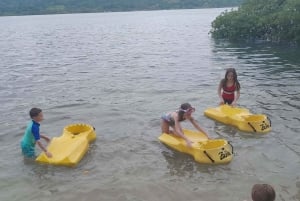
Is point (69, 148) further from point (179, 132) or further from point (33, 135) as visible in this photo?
→ point (179, 132)

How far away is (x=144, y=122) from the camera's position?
1369 cm

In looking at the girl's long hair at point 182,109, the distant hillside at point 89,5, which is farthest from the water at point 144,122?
the distant hillside at point 89,5

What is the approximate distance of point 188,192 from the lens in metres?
8.85

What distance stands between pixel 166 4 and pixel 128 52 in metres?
136

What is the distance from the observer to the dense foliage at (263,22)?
29234 mm

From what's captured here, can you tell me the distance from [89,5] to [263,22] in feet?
435

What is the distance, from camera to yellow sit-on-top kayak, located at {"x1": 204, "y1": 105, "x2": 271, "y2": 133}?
39.2ft

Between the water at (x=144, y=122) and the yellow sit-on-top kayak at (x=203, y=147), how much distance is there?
183 mm

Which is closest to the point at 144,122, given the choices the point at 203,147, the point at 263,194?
the point at 203,147

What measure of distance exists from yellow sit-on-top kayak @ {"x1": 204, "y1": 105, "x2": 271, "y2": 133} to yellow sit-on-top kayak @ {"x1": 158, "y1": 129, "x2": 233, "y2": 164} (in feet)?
5.16

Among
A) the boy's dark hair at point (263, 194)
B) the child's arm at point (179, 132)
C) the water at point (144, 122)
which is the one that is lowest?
the water at point (144, 122)

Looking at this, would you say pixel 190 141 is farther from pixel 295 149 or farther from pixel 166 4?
pixel 166 4

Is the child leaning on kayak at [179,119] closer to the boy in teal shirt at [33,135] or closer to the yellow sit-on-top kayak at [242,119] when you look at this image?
the yellow sit-on-top kayak at [242,119]

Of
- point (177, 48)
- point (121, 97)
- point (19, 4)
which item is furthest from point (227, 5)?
point (121, 97)
